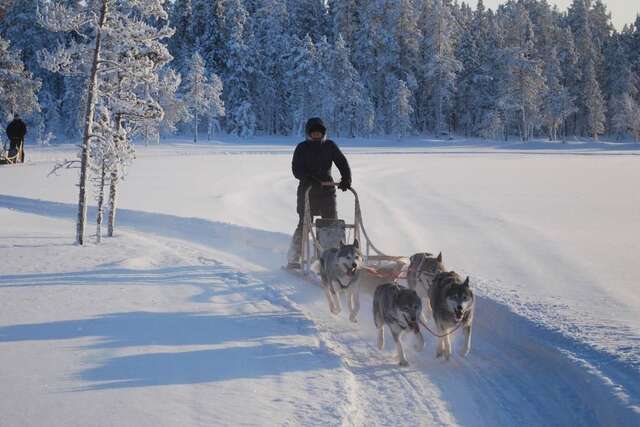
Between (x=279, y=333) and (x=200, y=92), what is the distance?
2162 inches

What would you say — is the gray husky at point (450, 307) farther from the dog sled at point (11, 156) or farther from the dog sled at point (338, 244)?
the dog sled at point (11, 156)

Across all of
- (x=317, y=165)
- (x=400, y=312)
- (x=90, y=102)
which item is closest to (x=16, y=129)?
(x=90, y=102)

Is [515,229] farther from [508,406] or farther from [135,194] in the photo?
[135,194]

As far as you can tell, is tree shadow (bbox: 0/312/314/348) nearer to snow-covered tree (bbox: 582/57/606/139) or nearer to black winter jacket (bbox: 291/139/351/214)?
black winter jacket (bbox: 291/139/351/214)

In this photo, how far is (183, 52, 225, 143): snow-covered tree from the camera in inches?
2265

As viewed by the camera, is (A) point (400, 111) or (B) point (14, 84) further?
(A) point (400, 111)

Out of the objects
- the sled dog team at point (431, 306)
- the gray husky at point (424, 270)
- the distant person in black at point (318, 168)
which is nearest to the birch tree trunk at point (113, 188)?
the distant person in black at point (318, 168)

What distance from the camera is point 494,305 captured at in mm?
7332

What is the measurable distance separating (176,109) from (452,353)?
13059 mm

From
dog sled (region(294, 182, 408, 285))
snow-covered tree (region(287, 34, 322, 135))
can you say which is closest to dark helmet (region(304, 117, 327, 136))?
dog sled (region(294, 182, 408, 285))

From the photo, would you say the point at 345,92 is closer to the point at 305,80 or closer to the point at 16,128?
the point at 305,80

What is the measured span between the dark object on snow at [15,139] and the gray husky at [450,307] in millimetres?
27130

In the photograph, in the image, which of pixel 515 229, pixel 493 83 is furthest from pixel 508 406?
pixel 493 83

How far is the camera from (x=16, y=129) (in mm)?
28672
